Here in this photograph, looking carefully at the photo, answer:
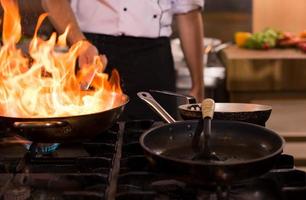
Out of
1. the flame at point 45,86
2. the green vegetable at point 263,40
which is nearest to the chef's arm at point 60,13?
the flame at point 45,86

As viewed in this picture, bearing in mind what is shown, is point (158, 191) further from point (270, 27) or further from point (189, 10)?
point (270, 27)

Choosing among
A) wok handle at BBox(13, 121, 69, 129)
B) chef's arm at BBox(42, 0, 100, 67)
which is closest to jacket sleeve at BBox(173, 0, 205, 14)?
chef's arm at BBox(42, 0, 100, 67)

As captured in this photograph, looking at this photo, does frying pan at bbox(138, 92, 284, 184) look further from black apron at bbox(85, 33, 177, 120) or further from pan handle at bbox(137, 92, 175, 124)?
black apron at bbox(85, 33, 177, 120)

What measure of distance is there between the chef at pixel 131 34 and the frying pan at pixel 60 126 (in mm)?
751

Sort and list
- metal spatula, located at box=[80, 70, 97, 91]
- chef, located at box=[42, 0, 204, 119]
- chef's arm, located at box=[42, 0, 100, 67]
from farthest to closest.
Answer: chef, located at box=[42, 0, 204, 119], chef's arm, located at box=[42, 0, 100, 67], metal spatula, located at box=[80, 70, 97, 91]

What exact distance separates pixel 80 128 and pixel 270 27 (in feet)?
8.86

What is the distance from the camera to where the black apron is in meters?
1.98

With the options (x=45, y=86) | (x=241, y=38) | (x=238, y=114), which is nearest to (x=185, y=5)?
(x=45, y=86)

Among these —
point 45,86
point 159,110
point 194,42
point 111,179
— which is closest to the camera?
point 111,179

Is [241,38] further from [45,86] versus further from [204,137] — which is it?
[204,137]

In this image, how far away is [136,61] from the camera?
2002 millimetres

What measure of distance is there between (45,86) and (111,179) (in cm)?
50

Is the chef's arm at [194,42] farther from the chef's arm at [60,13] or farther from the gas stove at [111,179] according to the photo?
the gas stove at [111,179]

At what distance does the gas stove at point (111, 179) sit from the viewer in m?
0.91
